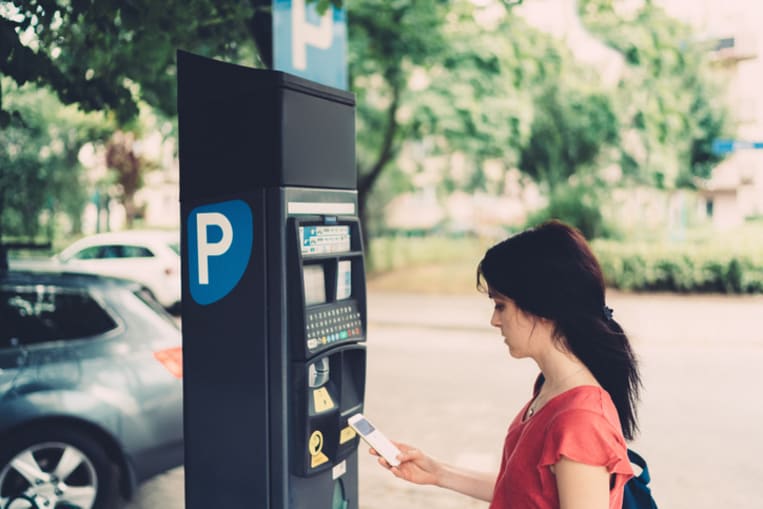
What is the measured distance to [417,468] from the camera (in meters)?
1.98

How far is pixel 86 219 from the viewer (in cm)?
945

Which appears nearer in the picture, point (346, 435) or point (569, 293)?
point (569, 293)

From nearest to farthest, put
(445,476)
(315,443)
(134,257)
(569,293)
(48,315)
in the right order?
1. (569,293)
2. (445,476)
3. (315,443)
4. (48,315)
5. (134,257)

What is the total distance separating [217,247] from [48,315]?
76.3 inches

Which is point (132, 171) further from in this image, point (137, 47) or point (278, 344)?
point (278, 344)

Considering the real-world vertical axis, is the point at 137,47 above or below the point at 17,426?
above

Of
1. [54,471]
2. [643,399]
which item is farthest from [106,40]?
[643,399]

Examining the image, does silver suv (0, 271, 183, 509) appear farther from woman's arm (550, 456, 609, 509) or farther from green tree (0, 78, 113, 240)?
woman's arm (550, 456, 609, 509)

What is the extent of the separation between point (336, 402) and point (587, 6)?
1034cm

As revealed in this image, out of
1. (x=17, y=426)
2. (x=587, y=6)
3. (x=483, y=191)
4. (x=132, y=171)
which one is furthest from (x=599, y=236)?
(x=17, y=426)

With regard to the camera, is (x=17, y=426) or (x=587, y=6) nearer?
(x=17, y=426)

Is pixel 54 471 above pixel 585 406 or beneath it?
beneath

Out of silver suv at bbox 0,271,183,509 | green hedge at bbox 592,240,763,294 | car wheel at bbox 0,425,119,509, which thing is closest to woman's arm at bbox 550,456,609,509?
silver suv at bbox 0,271,183,509

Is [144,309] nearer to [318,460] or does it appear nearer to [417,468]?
[318,460]
